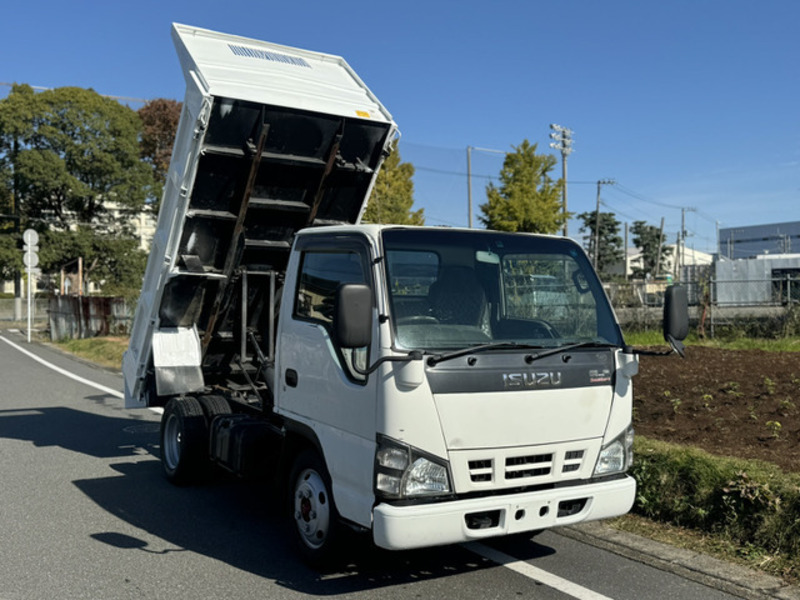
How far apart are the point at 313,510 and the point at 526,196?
30.2m

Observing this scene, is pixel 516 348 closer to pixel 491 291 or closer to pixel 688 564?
pixel 491 291

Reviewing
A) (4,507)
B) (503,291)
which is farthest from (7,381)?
(503,291)

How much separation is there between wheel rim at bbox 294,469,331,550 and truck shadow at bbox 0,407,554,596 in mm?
181

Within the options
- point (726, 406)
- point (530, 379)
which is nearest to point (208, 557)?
point (530, 379)

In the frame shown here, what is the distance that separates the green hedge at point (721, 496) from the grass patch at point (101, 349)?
13797mm

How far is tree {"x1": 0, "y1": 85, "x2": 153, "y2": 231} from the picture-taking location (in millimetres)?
47688

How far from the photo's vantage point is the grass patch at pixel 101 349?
60.1 feet

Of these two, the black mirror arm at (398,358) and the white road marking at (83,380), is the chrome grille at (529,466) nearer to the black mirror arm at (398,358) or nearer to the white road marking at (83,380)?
the black mirror arm at (398,358)

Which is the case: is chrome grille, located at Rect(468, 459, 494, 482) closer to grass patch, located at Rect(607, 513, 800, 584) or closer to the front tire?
the front tire

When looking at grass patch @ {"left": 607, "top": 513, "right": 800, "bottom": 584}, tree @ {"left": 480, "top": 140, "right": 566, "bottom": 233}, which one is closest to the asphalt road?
grass patch @ {"left": 607, "top": 513, "right": 800, "bottom": 584}

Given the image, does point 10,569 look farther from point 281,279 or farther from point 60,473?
point 281,279

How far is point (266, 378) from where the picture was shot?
6742mm

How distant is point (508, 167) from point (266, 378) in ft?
96.1

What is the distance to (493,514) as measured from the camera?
4160mm
